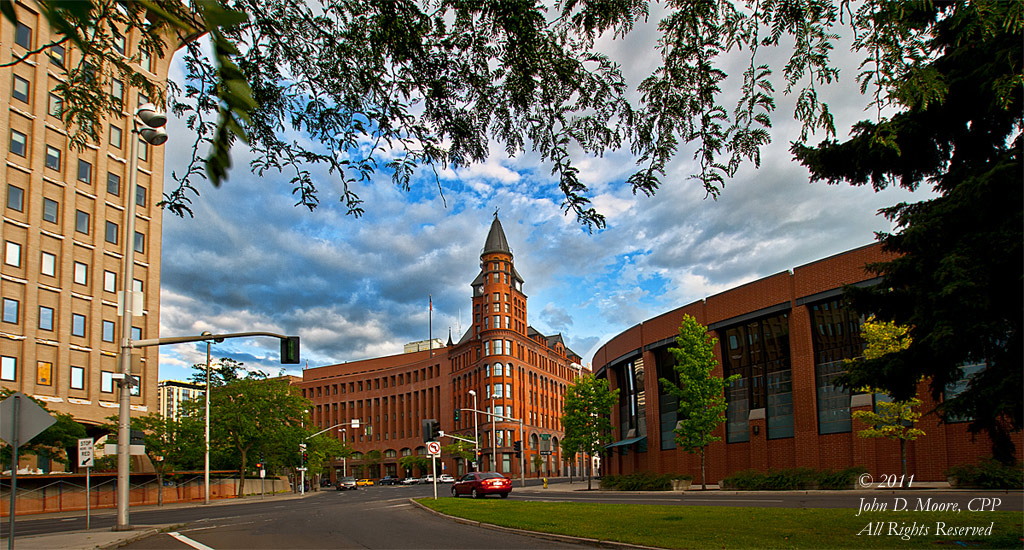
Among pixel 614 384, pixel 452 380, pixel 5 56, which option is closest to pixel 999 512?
pixel 5 56

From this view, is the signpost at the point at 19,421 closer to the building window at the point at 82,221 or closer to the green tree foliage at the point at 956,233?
the green tree foliage at the point at 956,233

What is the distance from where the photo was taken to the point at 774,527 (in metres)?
15.1

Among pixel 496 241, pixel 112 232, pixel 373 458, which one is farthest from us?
pixel 373 458

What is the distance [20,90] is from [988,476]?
5786cm

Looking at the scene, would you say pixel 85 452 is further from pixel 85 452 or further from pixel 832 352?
pixel 832 352

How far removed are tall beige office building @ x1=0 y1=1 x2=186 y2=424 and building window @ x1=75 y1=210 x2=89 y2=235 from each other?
2.8 inches

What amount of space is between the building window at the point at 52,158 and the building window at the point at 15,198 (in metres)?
2.83

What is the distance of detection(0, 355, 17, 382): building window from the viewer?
47750 millimetres

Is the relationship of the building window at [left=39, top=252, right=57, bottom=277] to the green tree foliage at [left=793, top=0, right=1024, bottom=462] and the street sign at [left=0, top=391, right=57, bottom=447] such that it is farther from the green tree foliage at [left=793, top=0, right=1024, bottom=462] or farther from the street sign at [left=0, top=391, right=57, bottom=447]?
the green tree foliage at [left=793, top=0, right=1024, bottom=462]

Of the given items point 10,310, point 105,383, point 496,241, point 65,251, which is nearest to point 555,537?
point 10,310

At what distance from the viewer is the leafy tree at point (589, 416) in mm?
56281

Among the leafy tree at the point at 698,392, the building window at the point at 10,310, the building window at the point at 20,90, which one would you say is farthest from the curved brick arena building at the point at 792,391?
the building window at the point at 20,90

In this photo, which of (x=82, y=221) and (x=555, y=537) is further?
(x=82, y=221)

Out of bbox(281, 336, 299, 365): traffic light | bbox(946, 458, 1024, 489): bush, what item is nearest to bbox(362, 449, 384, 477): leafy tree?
bbox(946, 458, 1024, 489): bush
